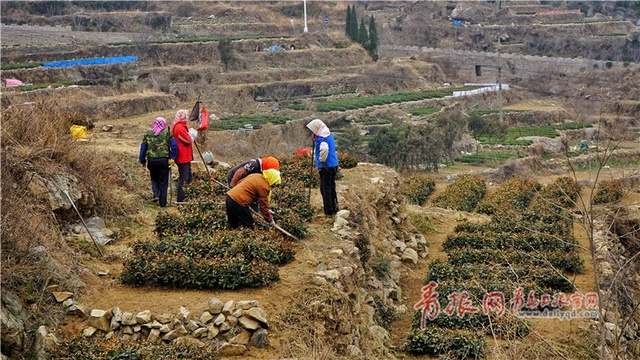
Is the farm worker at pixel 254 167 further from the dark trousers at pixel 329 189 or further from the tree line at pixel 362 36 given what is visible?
the tree line at pixel 362 36

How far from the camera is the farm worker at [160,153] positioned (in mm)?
11953

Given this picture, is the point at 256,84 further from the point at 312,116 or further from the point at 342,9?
Result: the point at 342,9

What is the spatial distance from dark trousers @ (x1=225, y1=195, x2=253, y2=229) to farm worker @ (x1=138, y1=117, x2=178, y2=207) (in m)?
2.16

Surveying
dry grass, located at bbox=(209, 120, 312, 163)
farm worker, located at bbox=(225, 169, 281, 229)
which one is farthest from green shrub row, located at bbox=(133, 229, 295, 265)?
dry grass, located at bbox=(209, 120, 312, 163)

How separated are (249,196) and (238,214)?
30cm

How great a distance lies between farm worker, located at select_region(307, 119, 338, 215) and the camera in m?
11.4

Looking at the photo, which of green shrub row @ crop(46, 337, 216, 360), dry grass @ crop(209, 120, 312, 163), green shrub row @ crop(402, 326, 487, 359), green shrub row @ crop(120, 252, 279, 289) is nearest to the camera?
green shrub row @ crop(46, 337, 216, 360)

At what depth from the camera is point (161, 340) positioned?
782 centimetres

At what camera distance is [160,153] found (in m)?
12.0

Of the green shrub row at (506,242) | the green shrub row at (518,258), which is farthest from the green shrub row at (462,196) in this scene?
the green shrub row at (518,258)

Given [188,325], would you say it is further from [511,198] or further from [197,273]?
[511,198]

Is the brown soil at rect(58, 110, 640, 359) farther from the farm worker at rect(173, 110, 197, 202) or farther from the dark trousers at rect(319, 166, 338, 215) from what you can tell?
the farm worker at rect(173, 110, 197, 202)

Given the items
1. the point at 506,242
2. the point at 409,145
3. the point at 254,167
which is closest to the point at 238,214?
the point at 254,167

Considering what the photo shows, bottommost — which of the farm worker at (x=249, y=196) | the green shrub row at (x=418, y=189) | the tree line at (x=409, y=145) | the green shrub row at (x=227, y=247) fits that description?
the tree line at (x=409, y=145)
